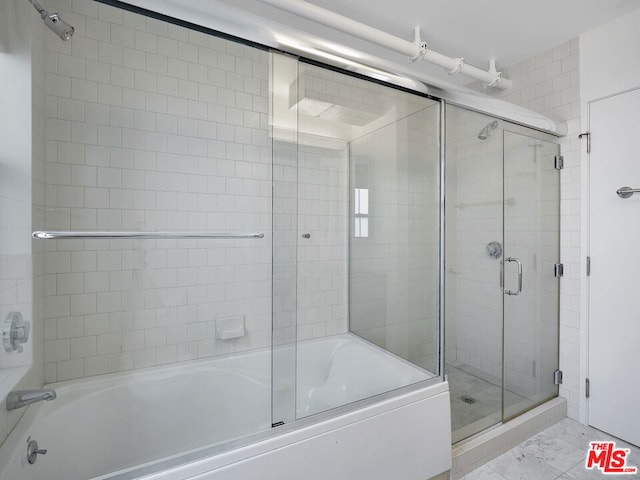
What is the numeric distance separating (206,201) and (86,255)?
63cm

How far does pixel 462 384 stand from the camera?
6.61 ft

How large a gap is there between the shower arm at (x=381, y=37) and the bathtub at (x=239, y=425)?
159cm

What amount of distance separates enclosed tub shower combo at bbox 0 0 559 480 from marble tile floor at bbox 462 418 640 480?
0.19 meters

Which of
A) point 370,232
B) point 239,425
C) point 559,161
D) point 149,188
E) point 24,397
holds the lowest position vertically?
point 239,425

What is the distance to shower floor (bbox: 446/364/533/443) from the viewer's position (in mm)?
1889

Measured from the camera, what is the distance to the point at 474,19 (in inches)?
79.1

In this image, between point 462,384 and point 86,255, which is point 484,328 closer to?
point 462,384

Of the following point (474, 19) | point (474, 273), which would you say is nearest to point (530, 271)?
point (474, 273)

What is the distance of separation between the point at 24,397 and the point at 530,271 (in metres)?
2.84

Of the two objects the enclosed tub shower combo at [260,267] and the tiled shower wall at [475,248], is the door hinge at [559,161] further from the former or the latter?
the tiled shower wall at [475,248]

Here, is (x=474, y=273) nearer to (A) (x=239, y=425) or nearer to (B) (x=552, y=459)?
(B) (x=552, y=459)

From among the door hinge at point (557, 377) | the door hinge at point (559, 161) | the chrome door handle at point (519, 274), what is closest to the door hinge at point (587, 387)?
the door hinge at point (557, 377)

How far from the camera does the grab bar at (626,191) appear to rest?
189 cm

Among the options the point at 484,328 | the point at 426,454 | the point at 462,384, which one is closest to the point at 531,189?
the point at 484,328
